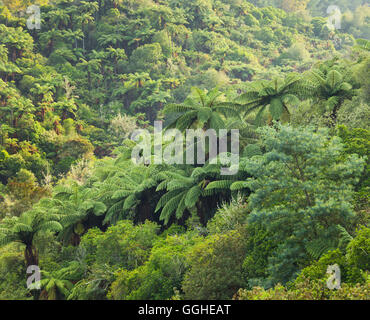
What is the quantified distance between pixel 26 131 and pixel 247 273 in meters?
23.4

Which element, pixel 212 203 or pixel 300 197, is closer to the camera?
pixel 300 197

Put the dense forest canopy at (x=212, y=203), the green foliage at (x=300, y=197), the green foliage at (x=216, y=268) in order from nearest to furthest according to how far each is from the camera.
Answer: the green foliage at (x=300, y=197) → the dense forest canopy at (x=212, y=203) → the green foliage at (x=216, y=268)

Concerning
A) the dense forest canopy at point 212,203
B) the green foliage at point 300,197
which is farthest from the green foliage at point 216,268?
the green foliage at point 300,197

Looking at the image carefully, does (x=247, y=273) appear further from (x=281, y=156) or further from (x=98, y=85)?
(x=98, y=85)

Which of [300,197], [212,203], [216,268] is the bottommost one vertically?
[216,268]

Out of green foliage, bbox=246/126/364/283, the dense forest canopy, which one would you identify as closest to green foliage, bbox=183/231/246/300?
the dense forest canopy

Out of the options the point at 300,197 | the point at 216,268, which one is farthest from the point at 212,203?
the point at 300,197

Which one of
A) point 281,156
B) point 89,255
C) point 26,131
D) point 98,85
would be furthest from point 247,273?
point 98,85

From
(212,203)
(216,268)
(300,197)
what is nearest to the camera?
(300,197)

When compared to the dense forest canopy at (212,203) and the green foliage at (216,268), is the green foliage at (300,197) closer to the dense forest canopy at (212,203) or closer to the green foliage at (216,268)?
the dense forest canopy at (212,203)

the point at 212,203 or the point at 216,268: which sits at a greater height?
the point at 212,203

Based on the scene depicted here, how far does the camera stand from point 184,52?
41312 millimetres

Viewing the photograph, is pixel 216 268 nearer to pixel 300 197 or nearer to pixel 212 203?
pixel 300 197

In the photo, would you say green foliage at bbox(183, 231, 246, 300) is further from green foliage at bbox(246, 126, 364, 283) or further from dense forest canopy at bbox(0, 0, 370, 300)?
green foliage at bbox(246, 126, 364, 283)
